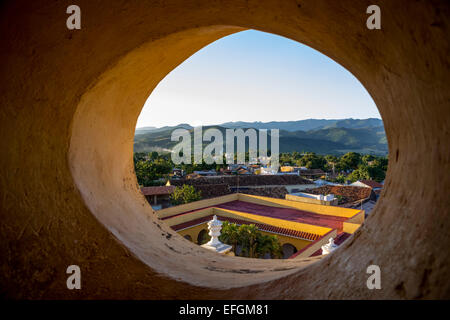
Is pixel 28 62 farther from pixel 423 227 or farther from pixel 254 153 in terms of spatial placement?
pixel 254 153

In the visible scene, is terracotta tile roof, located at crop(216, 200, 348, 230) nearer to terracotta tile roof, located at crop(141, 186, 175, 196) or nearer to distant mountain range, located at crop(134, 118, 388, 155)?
terracotta tile roof, located at crop(141, 186, 175, 196)

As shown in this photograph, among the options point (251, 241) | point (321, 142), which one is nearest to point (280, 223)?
point (251, 241)

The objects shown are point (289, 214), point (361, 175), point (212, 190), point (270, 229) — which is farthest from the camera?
point (361, 175)

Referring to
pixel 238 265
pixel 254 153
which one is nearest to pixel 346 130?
pixel 254 153

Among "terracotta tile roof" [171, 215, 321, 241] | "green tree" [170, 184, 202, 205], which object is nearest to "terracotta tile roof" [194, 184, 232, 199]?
"green tree" [170, 184, 202, 205]

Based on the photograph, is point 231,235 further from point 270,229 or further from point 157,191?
point 157,191

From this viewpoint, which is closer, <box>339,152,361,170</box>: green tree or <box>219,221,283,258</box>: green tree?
<box>219,221,283,258</box>: green tree

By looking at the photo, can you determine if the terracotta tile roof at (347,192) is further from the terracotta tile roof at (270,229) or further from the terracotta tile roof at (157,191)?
the terracotta tile roof at (157,191)

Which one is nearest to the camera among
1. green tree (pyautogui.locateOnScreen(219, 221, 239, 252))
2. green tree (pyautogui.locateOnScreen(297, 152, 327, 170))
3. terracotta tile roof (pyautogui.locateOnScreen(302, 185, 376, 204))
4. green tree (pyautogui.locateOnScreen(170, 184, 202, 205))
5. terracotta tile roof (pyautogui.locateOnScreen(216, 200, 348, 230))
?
green tree (pyautogui.locateOnScreen(219, 221, 239, 252))

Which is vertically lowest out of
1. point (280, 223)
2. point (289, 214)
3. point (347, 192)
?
point (347, 192)
